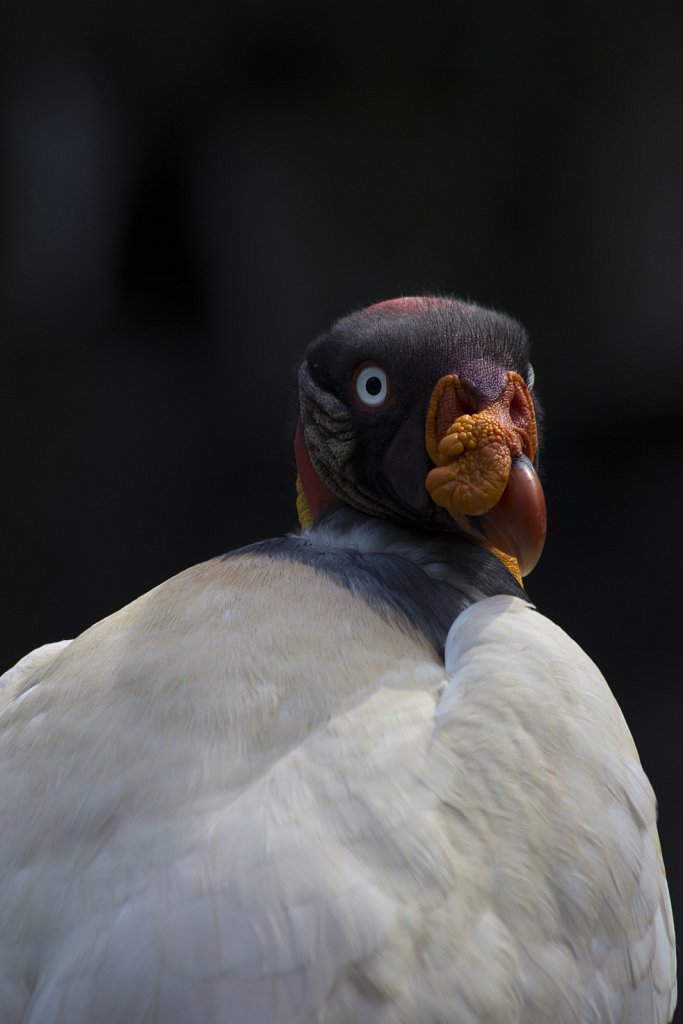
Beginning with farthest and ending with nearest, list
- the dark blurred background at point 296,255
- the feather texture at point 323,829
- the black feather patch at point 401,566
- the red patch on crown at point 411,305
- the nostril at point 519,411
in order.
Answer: the dark blurred background at point 296,255
the red patch on crown at point 411,305
the nostril at point 519,411
the black feather patch at point 401,566
the feather texture at point 323,829

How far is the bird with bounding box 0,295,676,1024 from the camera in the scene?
125 cm

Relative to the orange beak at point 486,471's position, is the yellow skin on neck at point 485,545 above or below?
below

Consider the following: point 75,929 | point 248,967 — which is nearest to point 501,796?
point 248,967

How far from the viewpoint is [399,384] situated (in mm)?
1926

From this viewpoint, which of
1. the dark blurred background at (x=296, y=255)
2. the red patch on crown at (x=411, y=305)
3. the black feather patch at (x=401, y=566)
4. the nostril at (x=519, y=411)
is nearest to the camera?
the black feather patch at (x=401, y=566)

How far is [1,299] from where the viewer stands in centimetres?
527

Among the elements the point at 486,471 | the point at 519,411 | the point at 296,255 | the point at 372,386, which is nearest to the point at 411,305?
the point at 372,386

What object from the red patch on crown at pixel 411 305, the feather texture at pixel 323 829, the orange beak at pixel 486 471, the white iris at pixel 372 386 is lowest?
the feather texture at pixel 323 829

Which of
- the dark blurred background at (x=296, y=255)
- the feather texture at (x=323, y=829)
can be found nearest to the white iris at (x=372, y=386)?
the feather texture at (x=323, y=829)

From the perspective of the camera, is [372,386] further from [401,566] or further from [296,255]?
[296,255]

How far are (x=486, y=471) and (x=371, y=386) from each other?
32cm

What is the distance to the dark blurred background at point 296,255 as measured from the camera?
5059mm

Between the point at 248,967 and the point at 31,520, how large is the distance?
437cm

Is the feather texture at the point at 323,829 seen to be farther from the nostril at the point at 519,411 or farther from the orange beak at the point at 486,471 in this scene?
the nostril at the point at 519,411
